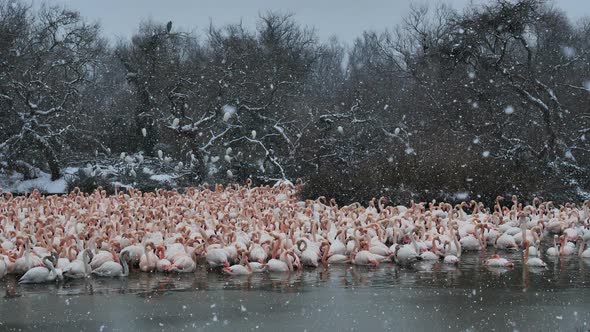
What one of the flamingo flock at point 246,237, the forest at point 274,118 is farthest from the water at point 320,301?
the forest at point 274,118

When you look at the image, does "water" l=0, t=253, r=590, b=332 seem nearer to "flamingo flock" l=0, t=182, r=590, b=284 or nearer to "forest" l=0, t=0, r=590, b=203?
"flamingo flock" l=0, t=182, r=590, b=284

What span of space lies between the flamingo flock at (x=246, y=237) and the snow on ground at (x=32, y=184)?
852cm

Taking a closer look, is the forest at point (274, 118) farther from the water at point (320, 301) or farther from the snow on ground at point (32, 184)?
the water at point (320, 301)

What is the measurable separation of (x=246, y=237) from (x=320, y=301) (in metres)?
3.69

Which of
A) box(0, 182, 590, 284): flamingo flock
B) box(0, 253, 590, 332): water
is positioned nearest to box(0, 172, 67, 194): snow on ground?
box(0, 182, 590, 284): flamingo flock

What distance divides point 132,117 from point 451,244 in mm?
19401

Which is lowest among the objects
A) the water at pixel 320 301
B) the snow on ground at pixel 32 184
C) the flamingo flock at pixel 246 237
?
the water at pixel 320 301

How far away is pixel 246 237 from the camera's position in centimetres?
1250

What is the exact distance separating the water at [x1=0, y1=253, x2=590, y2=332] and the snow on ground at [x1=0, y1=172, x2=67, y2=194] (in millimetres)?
14972

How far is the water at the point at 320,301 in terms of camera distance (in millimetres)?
7906

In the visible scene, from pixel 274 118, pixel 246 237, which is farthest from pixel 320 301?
pixel 274 118

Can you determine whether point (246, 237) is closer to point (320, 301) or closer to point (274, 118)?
point (320, 301)

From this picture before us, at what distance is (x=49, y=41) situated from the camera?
30188 mm

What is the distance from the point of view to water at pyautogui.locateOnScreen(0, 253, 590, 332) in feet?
25.9
